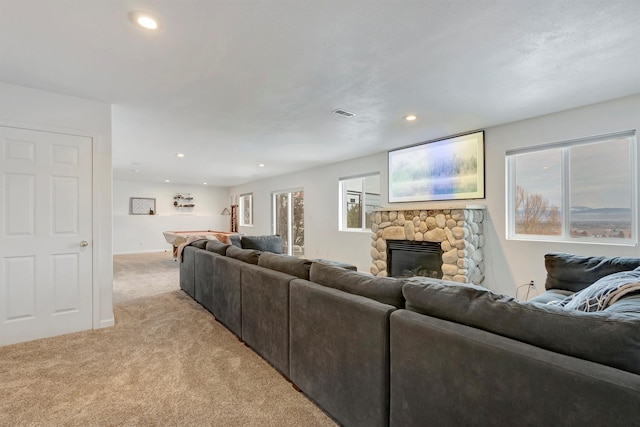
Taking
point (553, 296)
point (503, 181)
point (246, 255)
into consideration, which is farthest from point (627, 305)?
point (503, 181)

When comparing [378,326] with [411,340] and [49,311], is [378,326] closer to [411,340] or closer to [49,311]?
[411,340]

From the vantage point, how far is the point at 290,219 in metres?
8.23

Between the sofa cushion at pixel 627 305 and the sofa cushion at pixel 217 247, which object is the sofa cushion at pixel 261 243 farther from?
the sofa cushion at pixel 627 305

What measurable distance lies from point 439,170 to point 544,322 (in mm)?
3844

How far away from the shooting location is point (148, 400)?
182 centimetres

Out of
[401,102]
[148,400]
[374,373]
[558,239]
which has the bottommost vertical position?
[148,400]

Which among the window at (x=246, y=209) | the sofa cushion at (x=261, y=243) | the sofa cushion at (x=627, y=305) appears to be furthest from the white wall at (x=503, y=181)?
the window at (x=246, y=209)

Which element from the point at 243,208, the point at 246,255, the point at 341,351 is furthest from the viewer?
the point at 243,208

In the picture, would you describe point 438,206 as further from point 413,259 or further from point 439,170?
point 413,259

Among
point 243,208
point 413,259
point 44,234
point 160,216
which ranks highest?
point 243,208

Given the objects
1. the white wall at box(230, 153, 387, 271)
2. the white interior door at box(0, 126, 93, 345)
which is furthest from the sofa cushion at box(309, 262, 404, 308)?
the white wall at box(230, 153, 387, 271)

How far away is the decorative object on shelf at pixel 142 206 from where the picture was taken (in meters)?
9.56

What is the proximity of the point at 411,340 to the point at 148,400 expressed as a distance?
1681mm

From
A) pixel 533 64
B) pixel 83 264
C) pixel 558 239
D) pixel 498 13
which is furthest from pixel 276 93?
pixel 558 239
